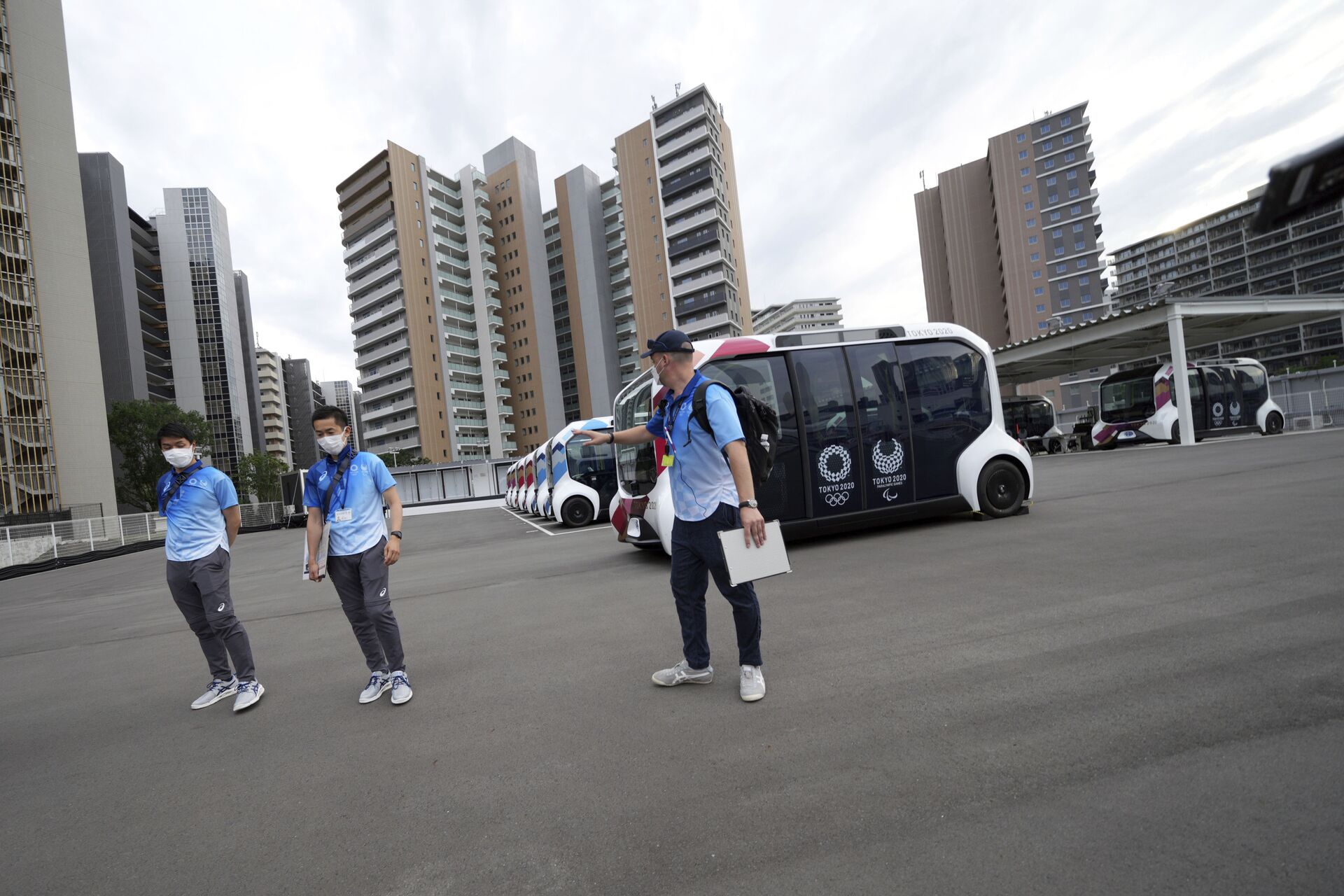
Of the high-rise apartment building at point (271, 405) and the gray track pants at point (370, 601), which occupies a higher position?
the high-rise apartment building at point (271, 405)

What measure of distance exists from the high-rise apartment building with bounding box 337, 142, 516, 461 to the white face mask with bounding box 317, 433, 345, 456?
234ft

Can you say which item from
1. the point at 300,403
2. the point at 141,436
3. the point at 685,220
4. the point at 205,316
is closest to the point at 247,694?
the point at 141,436

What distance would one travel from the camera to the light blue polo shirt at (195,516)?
13.4 ft

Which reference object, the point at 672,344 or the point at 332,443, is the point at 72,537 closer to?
the point at 332,443

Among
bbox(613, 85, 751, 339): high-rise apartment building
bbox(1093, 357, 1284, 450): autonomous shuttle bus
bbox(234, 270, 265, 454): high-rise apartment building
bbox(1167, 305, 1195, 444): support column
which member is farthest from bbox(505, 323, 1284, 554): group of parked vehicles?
bbox(234, 270, 265, 454): high-rise apartment building

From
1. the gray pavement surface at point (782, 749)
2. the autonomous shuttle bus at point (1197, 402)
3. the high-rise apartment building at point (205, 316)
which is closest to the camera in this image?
the gray pavement surface at point (782, 749)

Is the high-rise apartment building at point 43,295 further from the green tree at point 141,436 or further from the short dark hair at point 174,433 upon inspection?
the short dark hair at point 174,433

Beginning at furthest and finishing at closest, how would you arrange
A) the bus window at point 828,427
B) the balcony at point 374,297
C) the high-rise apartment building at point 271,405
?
the high-rise apartment building at point 271,405 < the balcony at point 374,297 < the bus window at point 828,427

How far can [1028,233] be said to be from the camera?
80188 mm

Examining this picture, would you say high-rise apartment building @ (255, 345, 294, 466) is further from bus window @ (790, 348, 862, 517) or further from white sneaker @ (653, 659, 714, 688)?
white sneaker @ (653, 659, 714, 688)

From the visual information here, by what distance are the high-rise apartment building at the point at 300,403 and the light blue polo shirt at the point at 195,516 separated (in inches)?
6157

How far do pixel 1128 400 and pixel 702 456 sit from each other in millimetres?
25977

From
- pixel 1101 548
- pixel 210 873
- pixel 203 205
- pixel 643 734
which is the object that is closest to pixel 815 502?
pixel 1101 548

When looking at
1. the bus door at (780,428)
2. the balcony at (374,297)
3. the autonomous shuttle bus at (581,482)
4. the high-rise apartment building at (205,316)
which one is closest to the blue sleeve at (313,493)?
the bus door at (780,428)
